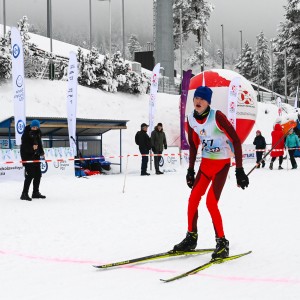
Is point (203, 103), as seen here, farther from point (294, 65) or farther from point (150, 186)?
point (294, 65)

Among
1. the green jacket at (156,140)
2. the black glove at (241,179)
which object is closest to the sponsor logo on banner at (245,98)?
the green jacket at (156,140)

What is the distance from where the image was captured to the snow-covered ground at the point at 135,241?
4.12 meters

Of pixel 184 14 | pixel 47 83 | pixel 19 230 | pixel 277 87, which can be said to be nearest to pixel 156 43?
pixel 184 14

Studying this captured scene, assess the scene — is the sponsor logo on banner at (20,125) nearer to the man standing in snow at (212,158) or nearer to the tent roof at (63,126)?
the tent roof at (63,126)

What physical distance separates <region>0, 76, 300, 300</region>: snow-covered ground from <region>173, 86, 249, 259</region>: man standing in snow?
286 mm

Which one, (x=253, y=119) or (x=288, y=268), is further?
(x=253, y=119)

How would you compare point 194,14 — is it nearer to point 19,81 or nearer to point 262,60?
point 262,60

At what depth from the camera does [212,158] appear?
523 centimetres

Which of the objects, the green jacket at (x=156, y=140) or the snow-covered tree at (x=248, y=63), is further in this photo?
the snow-covered tree at (x=248, y=63)

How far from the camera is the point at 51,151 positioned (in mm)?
16109

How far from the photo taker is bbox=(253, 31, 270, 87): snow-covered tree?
80.0 meters

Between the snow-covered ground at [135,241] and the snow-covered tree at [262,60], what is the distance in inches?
2730

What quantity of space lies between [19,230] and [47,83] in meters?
22.6

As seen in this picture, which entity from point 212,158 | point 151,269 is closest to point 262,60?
point 212,158
